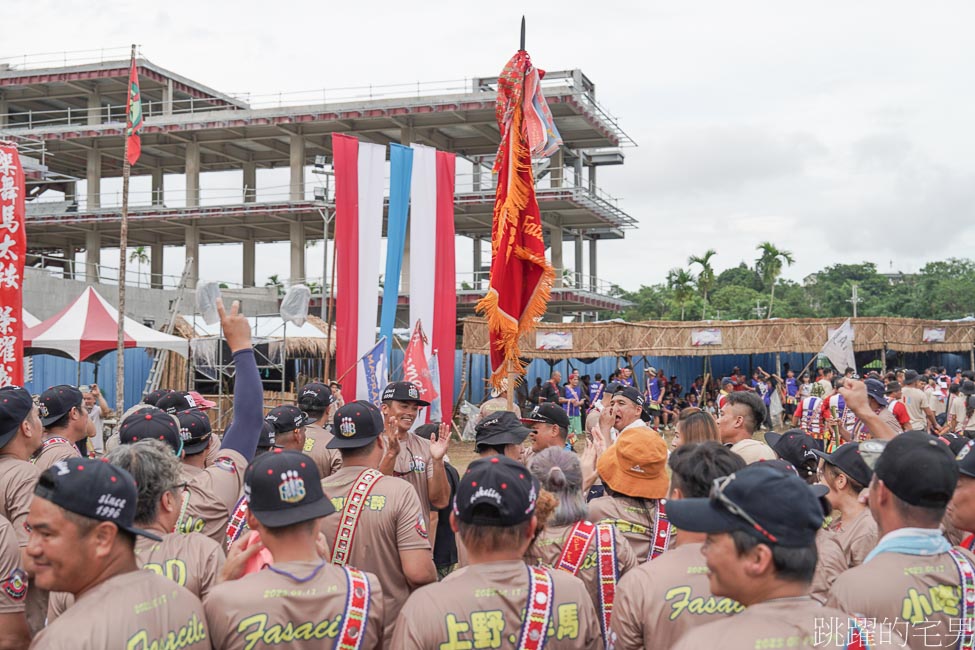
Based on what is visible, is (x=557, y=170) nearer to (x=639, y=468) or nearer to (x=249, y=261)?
(x=249, y=261)

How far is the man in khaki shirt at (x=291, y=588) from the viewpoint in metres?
2.67

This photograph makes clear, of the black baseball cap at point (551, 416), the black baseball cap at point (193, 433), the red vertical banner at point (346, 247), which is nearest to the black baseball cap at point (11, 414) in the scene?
the black baseball cap at point (193, 433)

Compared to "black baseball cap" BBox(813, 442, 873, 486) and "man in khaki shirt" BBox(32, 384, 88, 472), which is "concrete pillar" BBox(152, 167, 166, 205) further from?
"black baseball cap" BBox(813, 442, 873, 486)

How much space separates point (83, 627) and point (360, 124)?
36.4 m

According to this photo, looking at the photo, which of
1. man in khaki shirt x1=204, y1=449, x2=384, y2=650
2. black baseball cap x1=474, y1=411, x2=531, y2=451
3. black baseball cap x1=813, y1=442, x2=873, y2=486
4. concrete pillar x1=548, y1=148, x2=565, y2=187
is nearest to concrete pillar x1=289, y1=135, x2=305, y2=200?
concrete pillar x1=548, y1=148, x2=565, y2=187

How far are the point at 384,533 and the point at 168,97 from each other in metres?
40.6

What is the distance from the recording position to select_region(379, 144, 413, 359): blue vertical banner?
12555 millimetres

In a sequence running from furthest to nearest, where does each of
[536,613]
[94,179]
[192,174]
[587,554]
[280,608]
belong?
[94,179] → [192,174] → [587,554] → [536,613] → [280,608]

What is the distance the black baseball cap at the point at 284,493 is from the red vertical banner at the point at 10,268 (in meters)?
8.62

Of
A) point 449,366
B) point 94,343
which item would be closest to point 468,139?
point 94,343

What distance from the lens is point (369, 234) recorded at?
40.5ft

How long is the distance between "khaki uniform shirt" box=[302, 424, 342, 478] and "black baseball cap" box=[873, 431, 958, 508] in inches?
136

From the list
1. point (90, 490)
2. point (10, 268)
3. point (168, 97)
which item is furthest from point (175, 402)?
point (168, 97)

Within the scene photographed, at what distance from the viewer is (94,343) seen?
16.0 meters
